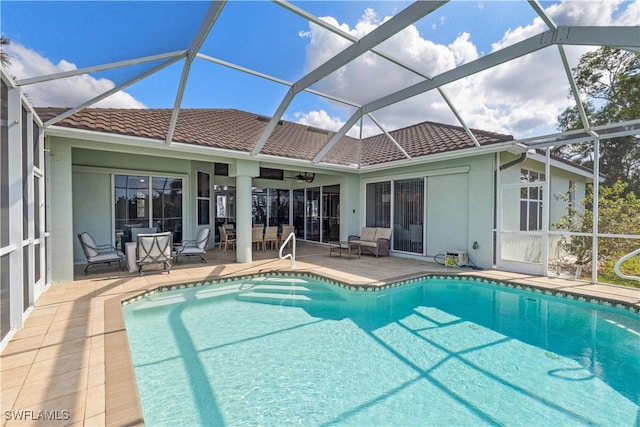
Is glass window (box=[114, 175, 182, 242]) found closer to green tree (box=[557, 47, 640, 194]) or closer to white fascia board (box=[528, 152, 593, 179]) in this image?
white fascia board (box=[528, 152, 593, 179])

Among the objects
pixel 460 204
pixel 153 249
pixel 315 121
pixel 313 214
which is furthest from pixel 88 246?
pixel 460 204

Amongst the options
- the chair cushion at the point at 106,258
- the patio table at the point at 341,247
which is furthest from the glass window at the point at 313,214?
the chair cushion at the point at 106,258

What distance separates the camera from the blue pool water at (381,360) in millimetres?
2918

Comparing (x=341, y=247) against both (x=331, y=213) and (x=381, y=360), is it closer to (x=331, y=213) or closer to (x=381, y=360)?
(x=331, y=213)

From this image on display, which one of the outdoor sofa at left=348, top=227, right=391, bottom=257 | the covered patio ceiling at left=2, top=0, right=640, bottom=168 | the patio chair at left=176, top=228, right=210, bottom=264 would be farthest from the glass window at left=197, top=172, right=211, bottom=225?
the outdoor sofa at left=348, top=227, right=391, bottom=257

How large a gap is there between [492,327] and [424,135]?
287 inches

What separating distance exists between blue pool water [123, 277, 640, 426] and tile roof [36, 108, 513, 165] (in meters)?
3.99

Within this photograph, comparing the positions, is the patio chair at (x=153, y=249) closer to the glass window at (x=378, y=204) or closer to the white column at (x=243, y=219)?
the white column at (x=243, y=219)

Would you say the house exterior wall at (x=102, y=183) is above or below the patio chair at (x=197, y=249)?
Result: above

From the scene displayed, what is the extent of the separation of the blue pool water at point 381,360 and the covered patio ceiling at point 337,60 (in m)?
4.01

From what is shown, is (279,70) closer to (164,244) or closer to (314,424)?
(164,244)

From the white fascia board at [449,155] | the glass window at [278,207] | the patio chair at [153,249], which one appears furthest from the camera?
Result: the glass window at [278,207]

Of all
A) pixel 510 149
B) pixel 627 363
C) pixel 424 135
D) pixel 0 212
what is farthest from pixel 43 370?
pixel 424 135

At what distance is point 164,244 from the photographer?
23.3 ft
